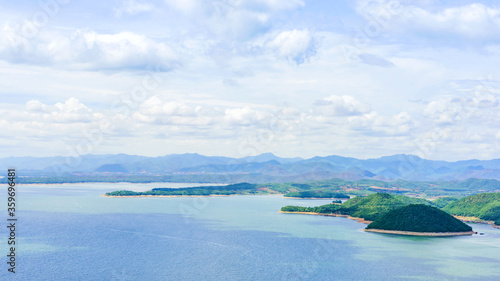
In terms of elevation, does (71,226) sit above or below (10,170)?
below

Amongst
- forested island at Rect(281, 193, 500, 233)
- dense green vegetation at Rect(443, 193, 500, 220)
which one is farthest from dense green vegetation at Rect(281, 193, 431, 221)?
dense green vegetation at Rect(443, 193, 500, 220)

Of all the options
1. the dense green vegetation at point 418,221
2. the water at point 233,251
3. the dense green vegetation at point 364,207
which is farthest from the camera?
the dense green vegetation at point 364,207

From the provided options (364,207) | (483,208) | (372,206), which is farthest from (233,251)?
(483,208)

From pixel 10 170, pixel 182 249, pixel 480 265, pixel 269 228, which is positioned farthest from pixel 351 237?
pixel 10 170

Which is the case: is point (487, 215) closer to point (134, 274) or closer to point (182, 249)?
point (182, 249)

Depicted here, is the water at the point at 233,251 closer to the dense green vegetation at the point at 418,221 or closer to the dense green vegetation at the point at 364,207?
the dense green vegetation at the point at 418,221

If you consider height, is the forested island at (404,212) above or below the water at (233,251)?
above

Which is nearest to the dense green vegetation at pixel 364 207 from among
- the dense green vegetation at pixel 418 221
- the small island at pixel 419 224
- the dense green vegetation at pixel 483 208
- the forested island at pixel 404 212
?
the forested island at pixel 404 212

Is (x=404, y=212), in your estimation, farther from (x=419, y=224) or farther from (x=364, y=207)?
(x=364, y=207)
